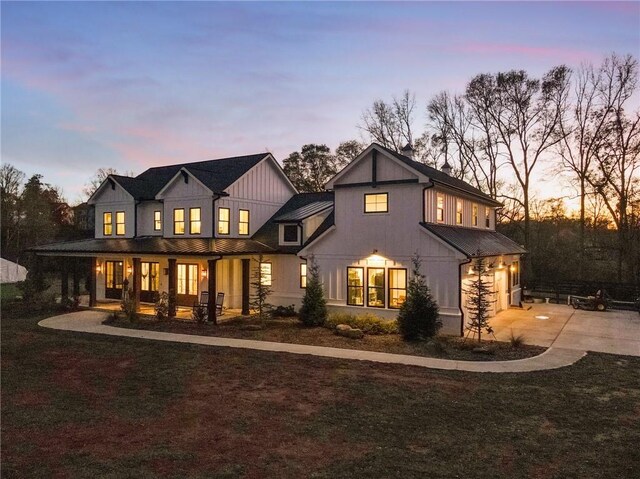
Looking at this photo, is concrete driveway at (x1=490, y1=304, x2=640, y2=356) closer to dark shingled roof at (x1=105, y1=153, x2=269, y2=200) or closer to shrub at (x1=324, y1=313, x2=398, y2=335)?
shrub at (x1=324, y1=313, x2=398, y2=335)

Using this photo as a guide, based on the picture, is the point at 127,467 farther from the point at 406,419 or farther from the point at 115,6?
the point at 115,6

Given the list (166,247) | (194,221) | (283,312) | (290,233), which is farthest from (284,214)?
(166,247)

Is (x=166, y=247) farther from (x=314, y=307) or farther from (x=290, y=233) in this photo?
(x=314, y=307)

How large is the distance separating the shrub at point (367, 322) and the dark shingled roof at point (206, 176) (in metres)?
9.26

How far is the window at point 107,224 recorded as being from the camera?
26359 millimetres

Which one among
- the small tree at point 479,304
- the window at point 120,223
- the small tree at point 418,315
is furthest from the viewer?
the window at point 120,223

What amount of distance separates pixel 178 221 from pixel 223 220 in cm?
280

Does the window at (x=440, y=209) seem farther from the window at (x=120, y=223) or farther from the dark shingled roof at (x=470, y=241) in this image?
the window at (x=120, y=223)

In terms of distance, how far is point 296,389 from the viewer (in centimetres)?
962

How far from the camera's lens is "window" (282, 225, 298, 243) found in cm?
2209

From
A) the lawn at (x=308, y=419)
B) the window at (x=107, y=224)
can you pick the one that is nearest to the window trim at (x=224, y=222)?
the window at (x=107, y=224)

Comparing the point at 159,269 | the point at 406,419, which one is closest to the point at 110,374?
the point at 406,419

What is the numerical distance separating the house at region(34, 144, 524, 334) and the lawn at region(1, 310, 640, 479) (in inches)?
251

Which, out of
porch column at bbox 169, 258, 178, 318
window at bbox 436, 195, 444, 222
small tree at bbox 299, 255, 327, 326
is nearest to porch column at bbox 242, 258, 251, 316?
porch column at bbox 169, 258, 178, 318
